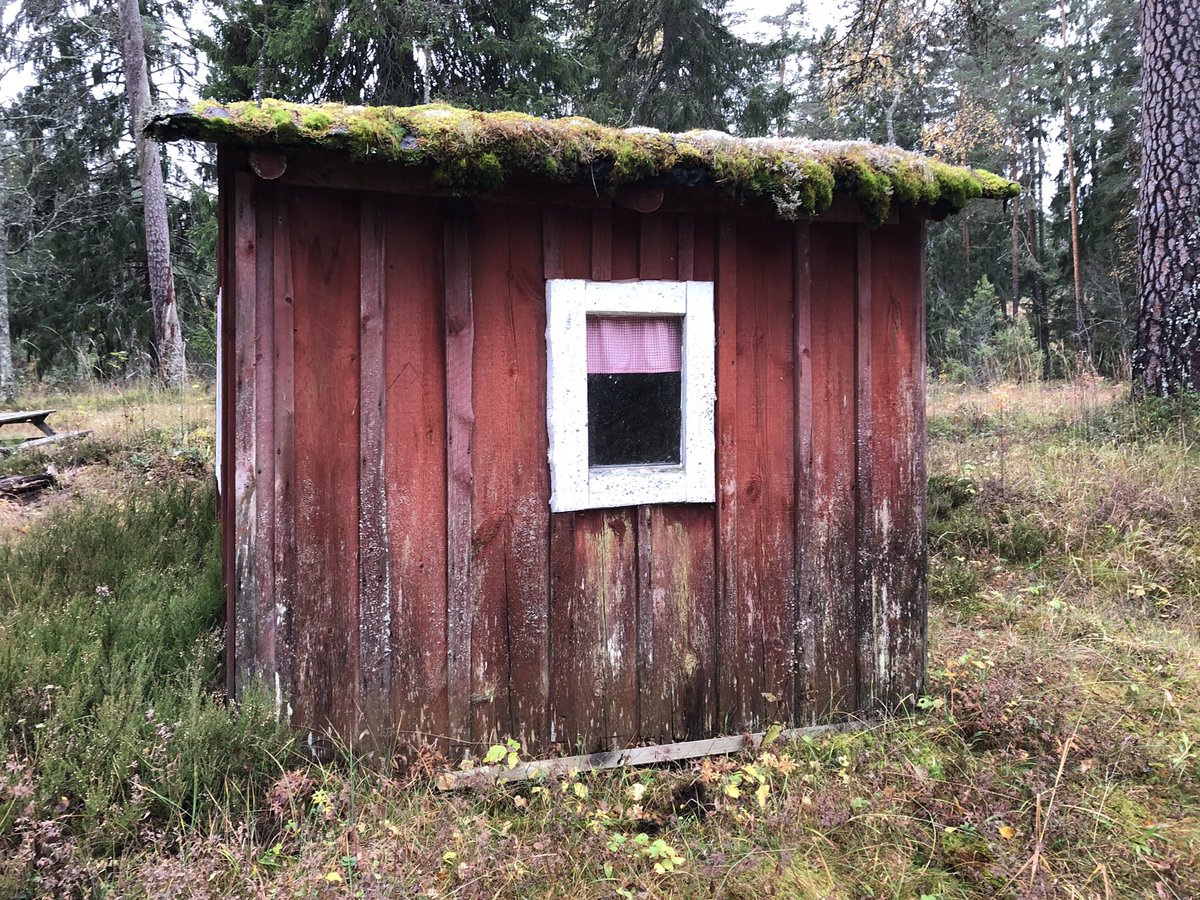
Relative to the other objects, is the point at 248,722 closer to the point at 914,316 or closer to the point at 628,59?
the point at 914,316

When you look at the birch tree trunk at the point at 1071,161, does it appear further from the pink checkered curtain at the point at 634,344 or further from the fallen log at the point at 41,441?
the fallen log at the point at 41,441

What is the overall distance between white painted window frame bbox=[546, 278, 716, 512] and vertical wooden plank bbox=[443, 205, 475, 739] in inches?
13.9

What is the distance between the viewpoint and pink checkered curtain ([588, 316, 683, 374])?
3.31m

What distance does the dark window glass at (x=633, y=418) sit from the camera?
334 cm

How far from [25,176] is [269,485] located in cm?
1955

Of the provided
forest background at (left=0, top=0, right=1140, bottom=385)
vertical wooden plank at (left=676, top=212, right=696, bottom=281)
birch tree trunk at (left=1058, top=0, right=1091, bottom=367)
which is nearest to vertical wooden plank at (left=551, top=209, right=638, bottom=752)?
vertical wooden plank at (left=676, top=212, right=696, bottom=281)

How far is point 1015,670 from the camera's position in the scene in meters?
4.03

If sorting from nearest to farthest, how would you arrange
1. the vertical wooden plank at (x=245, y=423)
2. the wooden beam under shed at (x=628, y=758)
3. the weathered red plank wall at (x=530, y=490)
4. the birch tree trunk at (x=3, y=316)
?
the vertical wooden plank at (x=245, y=423) < the weathered red plank wall at (x=530, y=490) < the wooden beam under shed at (x=628, y=758) < the birch tree trunk at (x=3, y=316)

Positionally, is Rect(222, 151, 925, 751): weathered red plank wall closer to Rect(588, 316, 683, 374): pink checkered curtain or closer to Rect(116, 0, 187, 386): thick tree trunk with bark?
Rect(588, 316, 683, 374): pink checkered curtain

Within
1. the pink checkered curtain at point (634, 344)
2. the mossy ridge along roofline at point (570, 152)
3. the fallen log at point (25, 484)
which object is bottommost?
the fallen log at point (25, 484)

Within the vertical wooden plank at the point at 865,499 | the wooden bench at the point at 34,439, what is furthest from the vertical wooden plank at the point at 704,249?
the wooden bench at the point at 34,439

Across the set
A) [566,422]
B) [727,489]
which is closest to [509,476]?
[566,422]

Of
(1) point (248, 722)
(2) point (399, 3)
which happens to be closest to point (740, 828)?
(1) point (248, 722)

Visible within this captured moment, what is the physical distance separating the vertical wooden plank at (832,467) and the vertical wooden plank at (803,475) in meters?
0.02
